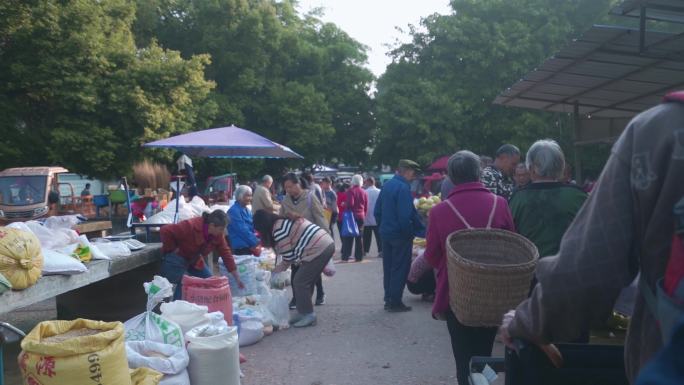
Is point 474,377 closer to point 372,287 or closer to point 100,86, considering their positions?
point 372,287

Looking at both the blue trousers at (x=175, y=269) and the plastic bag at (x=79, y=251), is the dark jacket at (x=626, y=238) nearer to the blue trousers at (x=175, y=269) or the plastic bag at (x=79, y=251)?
the plastic bag at (x=79, y=251)

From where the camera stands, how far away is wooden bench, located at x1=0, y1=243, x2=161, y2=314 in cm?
373

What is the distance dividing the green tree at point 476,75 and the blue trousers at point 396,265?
17.4m

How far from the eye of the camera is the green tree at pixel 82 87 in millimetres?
16562

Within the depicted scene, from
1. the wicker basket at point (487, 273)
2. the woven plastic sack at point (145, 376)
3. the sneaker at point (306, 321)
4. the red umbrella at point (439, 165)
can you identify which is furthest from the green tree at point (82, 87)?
the wicker basket at point (487, 273)

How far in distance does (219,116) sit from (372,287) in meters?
18.8

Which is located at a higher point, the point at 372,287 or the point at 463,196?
the point at 463,196

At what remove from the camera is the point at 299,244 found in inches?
257

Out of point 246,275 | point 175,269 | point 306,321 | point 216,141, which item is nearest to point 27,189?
point 216,141

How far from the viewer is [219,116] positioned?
26.2 metres

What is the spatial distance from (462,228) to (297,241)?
11.0 ft

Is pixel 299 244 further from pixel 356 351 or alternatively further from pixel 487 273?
pixel 487 273

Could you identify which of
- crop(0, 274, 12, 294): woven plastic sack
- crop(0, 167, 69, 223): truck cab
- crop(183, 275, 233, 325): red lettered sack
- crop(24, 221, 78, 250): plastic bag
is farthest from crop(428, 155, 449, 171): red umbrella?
crop(0, 274, 12, 294): woven plastic sack

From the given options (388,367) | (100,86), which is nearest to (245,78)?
(100,86)
